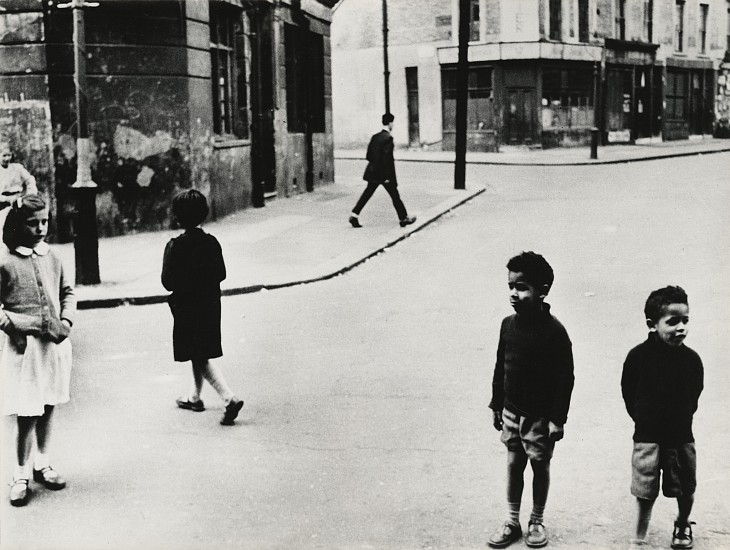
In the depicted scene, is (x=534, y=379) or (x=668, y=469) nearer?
(x=668, y=469)

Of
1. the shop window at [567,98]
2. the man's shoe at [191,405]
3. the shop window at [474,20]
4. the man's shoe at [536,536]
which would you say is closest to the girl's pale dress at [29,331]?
the man's shoe at [191,405]

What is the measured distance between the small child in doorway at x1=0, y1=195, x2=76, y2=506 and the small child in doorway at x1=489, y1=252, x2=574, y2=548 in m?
2.23

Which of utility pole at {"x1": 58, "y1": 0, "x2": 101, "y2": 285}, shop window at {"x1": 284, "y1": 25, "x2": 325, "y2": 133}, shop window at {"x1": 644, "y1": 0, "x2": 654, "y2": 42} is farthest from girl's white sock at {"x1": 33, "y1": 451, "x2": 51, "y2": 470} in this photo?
shop window at {"x1": 644, "y1": 0, "x2": 654, "y2": 42}

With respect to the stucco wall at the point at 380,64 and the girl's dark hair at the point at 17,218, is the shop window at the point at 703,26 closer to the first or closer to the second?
the stucco wall at the point at 380,64

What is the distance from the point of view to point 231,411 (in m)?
6.02

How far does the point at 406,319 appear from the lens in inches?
356

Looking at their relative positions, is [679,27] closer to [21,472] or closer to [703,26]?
[703,26]

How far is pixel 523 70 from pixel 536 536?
33.2 m

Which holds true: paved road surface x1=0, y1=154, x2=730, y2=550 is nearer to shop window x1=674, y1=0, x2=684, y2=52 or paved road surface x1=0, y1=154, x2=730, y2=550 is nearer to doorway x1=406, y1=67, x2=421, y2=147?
doorway x1=406, y1=67, x2=421, y2=147

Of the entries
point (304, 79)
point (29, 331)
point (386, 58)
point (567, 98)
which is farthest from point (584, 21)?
point (29, 331)

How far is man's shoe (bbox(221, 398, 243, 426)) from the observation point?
601 cm

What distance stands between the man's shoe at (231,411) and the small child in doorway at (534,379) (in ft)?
7.34

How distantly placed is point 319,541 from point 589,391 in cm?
291

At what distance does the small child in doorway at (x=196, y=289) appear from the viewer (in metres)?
6.05
